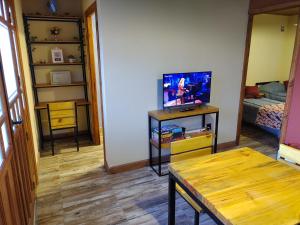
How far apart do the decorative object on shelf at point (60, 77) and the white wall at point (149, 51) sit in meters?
1.44

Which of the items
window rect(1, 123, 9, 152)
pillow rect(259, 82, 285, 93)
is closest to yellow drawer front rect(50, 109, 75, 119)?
window rect(1, 123, 9, 152)

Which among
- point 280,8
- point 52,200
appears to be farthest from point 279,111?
point 52,200

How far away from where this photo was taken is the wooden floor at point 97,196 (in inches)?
88.5

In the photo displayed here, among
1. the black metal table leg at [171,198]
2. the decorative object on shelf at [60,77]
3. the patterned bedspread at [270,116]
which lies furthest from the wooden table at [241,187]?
the decorative object on shelf at [60,77]

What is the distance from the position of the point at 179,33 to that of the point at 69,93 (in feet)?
7.37

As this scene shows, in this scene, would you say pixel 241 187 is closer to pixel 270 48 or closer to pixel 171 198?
pixel 171 198

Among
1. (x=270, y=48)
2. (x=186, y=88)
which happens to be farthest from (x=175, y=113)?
(x=270, y=48)

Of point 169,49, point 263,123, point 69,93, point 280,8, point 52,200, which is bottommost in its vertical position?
point 52,200

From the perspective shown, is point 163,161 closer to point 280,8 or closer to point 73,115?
point 73,115

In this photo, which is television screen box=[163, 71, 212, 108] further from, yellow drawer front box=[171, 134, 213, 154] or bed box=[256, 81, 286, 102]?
bed box=[256, 81, 286, 102]

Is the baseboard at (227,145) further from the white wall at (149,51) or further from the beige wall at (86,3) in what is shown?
the beige wall at (86,3)

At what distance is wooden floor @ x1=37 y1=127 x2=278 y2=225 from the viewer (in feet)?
7.38

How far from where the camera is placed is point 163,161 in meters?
Answer: 3.38

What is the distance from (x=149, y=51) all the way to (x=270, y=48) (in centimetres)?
437
